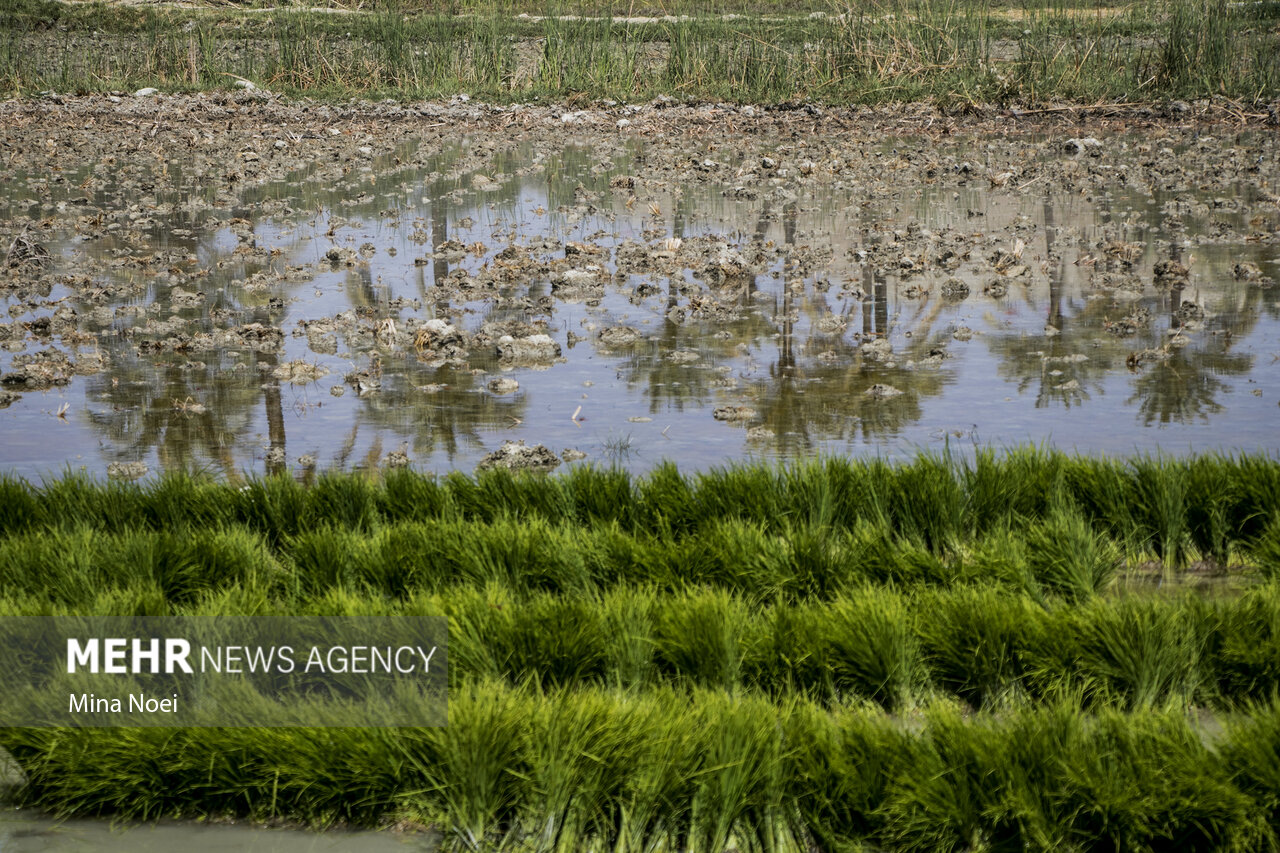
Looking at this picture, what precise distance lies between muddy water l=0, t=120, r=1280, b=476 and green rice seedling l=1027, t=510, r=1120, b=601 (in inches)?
A: 32.5

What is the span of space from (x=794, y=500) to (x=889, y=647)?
980mm

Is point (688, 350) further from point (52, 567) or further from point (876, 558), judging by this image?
point (52, 567)

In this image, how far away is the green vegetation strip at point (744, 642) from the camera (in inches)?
97.7

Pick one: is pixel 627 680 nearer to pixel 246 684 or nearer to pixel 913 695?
pixel 913 695

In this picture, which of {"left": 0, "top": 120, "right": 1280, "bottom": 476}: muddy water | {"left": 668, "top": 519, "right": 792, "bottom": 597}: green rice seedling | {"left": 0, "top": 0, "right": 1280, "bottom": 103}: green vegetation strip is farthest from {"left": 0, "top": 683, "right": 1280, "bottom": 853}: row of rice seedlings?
{"left": 0, "top": 0, "right": 1280, "bottom": 103}: green vegetation strip

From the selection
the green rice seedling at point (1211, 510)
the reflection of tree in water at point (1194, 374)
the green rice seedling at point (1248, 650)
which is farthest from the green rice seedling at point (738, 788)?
the reflection of tree in water at point (1194, 374)

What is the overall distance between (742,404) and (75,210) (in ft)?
24.2

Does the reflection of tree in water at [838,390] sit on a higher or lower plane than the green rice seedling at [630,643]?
higher

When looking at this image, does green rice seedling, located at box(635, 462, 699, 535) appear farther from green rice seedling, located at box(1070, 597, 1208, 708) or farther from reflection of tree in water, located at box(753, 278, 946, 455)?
green rice seedling, located at box(1070, 597, 1208, 708)

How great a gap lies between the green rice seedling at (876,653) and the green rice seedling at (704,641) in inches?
8.9

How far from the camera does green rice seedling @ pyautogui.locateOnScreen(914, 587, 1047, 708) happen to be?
119 inches

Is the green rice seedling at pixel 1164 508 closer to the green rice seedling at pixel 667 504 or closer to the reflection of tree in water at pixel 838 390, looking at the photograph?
the reflection of tree in water at pixel 838 390

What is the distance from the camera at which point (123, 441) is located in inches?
189

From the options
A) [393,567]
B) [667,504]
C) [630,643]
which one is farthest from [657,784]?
[667,504]
